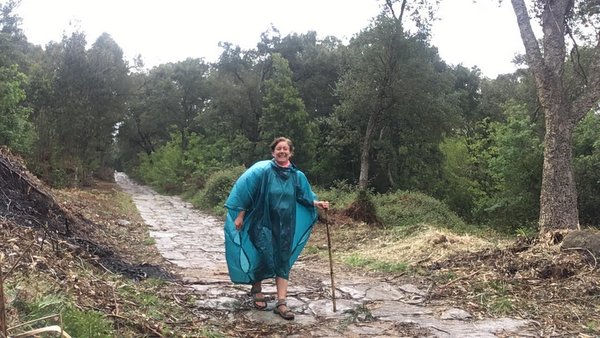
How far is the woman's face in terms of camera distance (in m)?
4.65

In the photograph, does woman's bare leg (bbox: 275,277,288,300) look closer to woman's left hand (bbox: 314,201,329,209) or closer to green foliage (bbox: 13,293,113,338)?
woman's left hand (bbox: 314,201,329,209)

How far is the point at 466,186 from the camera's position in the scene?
2445cm

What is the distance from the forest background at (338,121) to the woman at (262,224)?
33.8 feet

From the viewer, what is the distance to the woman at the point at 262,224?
180 inches

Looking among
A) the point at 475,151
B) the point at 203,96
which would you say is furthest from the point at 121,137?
the point at 475,151

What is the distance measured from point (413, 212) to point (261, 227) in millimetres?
12365

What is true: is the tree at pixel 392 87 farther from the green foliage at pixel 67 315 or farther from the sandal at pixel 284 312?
the green foliage at pixel 67 315

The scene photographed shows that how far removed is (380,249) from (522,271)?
295 cm

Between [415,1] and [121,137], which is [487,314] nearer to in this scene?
[415,1]

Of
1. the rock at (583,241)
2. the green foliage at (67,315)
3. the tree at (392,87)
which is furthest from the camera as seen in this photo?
the tree at (392,87)

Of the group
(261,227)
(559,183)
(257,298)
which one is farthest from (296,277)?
(559,183)

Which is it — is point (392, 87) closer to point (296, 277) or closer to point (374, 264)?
point (374, 264)

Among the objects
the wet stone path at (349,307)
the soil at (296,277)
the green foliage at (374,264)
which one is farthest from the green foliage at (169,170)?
the wet stone path at (349,307)

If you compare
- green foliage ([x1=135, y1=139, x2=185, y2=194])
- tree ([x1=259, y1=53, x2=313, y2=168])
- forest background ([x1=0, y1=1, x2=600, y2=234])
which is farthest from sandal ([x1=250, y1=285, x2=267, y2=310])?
green foliage ([x1=135, y1=139, x2=185, y2=194])
